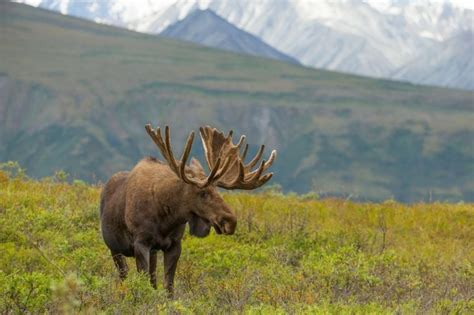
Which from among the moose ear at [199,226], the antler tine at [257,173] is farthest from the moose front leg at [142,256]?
the antler tine at [257,173]

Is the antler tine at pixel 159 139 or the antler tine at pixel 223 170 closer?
the antler tine at pixel 223 170

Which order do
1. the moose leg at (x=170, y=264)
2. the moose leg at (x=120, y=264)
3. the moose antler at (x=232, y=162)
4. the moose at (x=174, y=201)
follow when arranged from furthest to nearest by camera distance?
the moose leg at (x=120, y=264), the moose leg at (x=170, y=264), the moose antler at (x=232, y=162), the moose at (x=174, y=201)

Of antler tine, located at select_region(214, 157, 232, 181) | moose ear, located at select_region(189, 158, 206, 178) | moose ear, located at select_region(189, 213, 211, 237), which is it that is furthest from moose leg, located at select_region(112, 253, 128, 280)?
antler tine, located at select_region(214, 157, 232, 181)

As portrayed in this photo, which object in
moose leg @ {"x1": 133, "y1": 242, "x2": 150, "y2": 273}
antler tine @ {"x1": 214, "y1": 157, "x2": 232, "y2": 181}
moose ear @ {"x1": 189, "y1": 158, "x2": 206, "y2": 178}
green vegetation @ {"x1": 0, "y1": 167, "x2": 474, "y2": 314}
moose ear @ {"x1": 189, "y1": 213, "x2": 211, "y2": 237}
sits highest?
antler tine @ {"x1": 214, "y1": 157, "x2": 232, "y2": 181}

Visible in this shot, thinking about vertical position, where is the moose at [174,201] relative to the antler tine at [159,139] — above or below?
below

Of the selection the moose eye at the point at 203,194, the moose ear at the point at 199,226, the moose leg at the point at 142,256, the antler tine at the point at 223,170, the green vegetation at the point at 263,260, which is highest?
the antler tine at the point at 223,170

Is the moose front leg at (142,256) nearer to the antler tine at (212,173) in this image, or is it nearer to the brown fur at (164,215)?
the brown fur at (164,215)

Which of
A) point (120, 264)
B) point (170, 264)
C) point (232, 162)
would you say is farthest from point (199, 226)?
point (120, 264)

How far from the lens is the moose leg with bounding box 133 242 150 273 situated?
1050 cm

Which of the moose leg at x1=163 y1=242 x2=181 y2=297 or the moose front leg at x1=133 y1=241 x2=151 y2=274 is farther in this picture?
the moose leg at x1=163 y1=242 x2=181 y2=297

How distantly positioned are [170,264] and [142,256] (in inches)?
13.2

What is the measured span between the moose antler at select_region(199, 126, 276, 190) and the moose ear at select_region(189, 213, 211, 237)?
0.44 meters

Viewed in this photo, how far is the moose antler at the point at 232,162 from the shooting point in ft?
34.3

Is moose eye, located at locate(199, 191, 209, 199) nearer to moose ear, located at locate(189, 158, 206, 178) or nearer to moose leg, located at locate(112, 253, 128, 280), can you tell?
moose ear, located at locate(189, 158, 206, 178)
